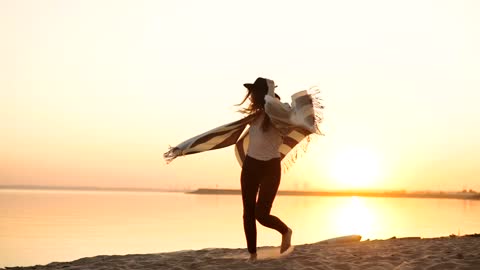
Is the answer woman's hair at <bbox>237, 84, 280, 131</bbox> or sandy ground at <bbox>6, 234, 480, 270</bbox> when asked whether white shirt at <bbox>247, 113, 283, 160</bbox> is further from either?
sandy ground at <bbox>6, 234, 480, 270</bbox>

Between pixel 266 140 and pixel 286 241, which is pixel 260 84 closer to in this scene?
pixel 266 140

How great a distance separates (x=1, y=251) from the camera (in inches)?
867

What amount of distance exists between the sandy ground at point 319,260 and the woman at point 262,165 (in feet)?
1.88

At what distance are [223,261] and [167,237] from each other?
67.4ft

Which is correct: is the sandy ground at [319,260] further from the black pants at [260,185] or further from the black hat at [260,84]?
the black hat at [260,84]

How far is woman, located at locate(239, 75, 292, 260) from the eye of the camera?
23.5 feet

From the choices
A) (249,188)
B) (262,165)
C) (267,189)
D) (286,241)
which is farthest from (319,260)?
(262,165)

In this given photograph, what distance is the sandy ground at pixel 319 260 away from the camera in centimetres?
696

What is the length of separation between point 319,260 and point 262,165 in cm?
157

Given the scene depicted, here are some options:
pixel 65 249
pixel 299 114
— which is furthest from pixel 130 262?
pixel 65 249

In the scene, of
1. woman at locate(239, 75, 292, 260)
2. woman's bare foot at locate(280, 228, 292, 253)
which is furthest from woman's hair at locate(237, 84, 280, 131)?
woman's bare foot at locate(280, 228, 292, 253)

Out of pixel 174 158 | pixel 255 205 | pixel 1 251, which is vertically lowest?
pixel 1 251

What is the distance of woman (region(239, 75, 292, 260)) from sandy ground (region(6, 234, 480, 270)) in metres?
0.57

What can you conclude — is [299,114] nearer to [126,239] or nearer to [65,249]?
[65,249]
